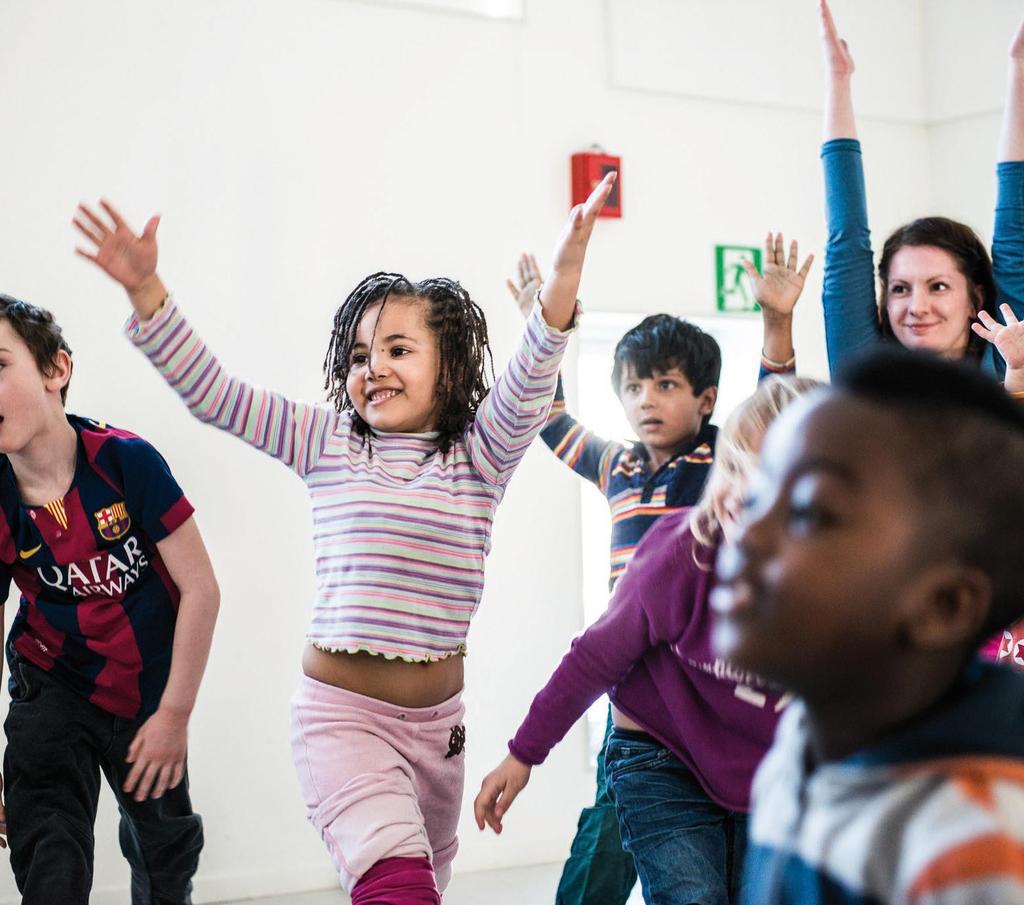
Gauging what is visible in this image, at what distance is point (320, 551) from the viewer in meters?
1.90

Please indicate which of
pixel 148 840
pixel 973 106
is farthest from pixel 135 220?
pixel 973 106

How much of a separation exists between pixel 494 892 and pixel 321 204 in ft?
6.72

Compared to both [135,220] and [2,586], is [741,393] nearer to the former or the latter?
[135,220]

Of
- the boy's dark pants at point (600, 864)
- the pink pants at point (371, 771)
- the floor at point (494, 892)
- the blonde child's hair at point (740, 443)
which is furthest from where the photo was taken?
the floor at point (494, 892)

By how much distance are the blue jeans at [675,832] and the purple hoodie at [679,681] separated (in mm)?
34

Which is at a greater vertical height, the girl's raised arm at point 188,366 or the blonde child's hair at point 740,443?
the girl's raised arm at point 188,366

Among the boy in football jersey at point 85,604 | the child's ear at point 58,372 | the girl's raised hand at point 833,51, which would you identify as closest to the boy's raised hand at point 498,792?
the boy in football jersey at point 85,604

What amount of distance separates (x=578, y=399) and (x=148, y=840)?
6.72ft

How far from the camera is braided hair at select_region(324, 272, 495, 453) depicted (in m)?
2.00

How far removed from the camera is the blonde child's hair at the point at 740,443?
1533mm

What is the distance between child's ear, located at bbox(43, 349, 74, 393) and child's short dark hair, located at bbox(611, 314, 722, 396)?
119 cm

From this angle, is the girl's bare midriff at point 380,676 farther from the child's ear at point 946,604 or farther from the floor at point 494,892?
the floor at point 494,892

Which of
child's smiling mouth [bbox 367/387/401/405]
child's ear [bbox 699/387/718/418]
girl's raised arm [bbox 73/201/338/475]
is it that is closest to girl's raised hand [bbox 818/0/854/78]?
child's ear [bbox 699/387/718/418]

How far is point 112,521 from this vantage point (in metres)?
2.09
